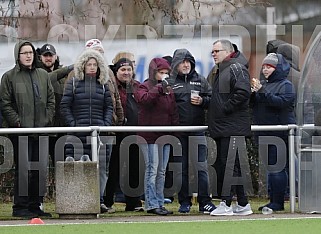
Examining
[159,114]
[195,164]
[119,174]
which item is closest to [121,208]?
[119,174]

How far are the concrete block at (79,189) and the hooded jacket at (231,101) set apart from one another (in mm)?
1545

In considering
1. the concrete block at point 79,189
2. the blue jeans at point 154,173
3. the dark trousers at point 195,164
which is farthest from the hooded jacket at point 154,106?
the concrete block at point 79,189

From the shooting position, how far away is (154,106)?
613 inches

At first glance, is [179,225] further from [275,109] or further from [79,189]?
[275,109]

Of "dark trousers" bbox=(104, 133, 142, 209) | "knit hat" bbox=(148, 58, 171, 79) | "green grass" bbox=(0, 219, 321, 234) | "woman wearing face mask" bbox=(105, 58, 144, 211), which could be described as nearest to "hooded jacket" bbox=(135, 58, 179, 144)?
"knit hat" bbox=(148, 58, 171, 79)

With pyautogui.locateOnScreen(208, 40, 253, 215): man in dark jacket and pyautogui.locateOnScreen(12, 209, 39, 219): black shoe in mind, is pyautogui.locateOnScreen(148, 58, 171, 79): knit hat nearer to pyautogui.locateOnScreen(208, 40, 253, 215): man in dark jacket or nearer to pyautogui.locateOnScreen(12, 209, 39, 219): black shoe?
pyautogui.locateOnScreen(208, 40, 253, 215): man in dark jacket

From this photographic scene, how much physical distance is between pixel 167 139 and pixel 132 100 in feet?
3.35

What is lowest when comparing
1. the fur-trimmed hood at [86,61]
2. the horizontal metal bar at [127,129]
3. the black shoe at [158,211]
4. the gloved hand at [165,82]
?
the black shoe at [158,211]

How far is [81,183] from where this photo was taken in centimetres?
1479

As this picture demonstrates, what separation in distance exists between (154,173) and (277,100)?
179 cm

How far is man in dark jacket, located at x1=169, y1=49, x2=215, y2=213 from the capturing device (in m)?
15.6

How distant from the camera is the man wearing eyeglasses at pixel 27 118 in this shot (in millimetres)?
15273

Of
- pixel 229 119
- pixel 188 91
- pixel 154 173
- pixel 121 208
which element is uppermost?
pixel 188 91

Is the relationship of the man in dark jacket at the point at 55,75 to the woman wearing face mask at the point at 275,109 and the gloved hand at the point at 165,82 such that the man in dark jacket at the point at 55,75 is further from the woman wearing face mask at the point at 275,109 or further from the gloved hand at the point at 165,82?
the woman wearing face mask at the point at 275,109
